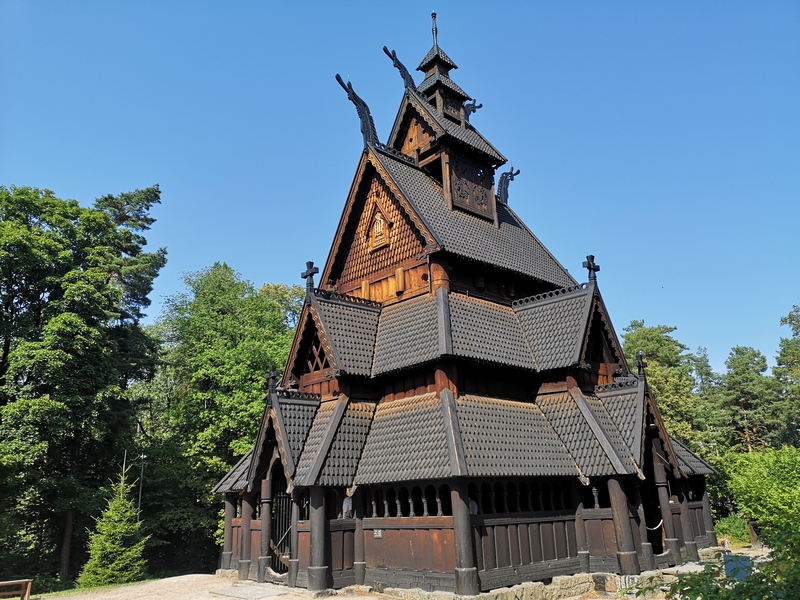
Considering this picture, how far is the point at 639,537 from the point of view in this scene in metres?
14.7

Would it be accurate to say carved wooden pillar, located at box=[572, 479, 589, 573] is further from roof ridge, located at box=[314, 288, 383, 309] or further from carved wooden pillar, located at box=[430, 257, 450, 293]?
roof ridge, located at box=[314, 288, 383, 309]

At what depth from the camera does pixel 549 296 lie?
18328mm

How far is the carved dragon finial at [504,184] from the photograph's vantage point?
83.1 ft

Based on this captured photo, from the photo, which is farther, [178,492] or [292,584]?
[178,492]

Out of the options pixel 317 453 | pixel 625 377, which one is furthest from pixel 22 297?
pixel 625 377

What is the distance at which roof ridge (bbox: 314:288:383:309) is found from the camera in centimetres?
1716

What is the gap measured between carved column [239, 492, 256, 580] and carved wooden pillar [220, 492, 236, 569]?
1.74m

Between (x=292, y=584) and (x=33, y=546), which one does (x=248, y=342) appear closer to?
(x=33, y=546)

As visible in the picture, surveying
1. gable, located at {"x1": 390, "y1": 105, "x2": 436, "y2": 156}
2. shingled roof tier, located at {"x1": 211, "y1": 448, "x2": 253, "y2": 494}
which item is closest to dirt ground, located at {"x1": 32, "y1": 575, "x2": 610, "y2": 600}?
shingled roof tier, located at {"x1": 211, "y1": 448, "x2": 253, "y2": 494}

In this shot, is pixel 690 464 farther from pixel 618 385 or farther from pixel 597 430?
pixel 597 430

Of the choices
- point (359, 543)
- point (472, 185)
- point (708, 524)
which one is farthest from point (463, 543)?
point (472, 185)

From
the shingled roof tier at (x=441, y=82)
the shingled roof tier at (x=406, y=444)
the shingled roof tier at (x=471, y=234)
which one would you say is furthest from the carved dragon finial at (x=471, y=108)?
the shingled roof tier at (x=406, y=444)

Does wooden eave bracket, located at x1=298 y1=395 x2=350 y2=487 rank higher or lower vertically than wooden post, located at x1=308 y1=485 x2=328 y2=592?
higher

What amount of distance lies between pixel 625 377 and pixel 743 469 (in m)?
12.6
